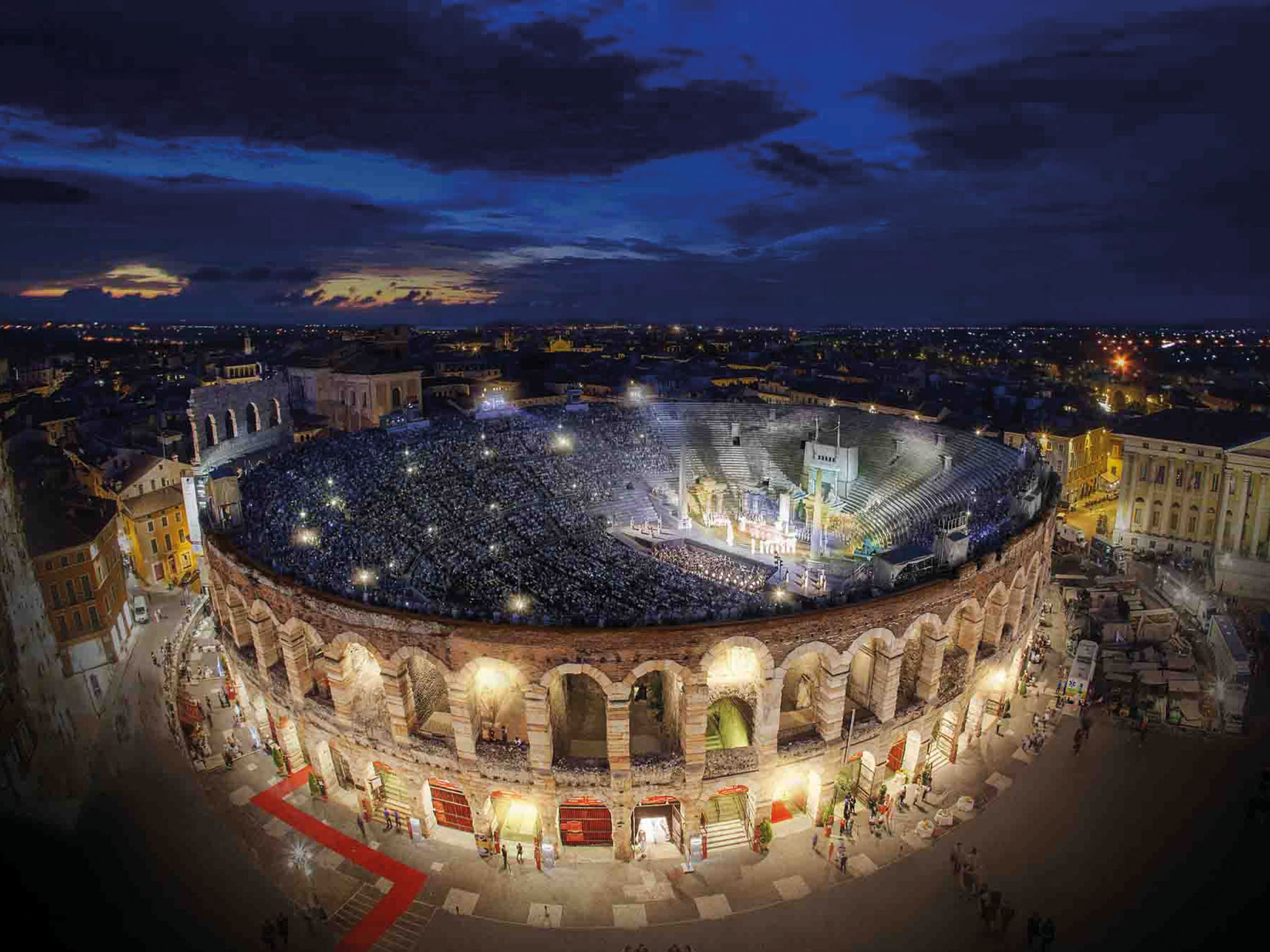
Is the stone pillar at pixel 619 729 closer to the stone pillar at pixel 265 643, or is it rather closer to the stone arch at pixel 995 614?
the stone pillar at pixel 265 643

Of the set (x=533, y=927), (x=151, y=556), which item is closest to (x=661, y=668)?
(x=533, y=927)

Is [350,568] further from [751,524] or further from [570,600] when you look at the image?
[751,524]

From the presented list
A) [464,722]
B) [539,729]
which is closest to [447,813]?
[464,722]

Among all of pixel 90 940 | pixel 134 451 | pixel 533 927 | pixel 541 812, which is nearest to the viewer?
pixel 90 940

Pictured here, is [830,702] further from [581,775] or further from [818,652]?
[581,775]

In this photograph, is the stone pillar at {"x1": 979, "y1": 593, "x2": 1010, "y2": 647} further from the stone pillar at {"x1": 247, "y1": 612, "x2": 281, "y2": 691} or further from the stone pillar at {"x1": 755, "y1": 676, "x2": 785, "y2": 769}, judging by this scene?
the stone pillar at {"x1": 247, "y1": 612, "x2": 281, "y2": 691}

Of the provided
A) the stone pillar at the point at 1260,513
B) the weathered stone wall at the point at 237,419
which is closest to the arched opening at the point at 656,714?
the weathered stone wall at the point at 237,419
